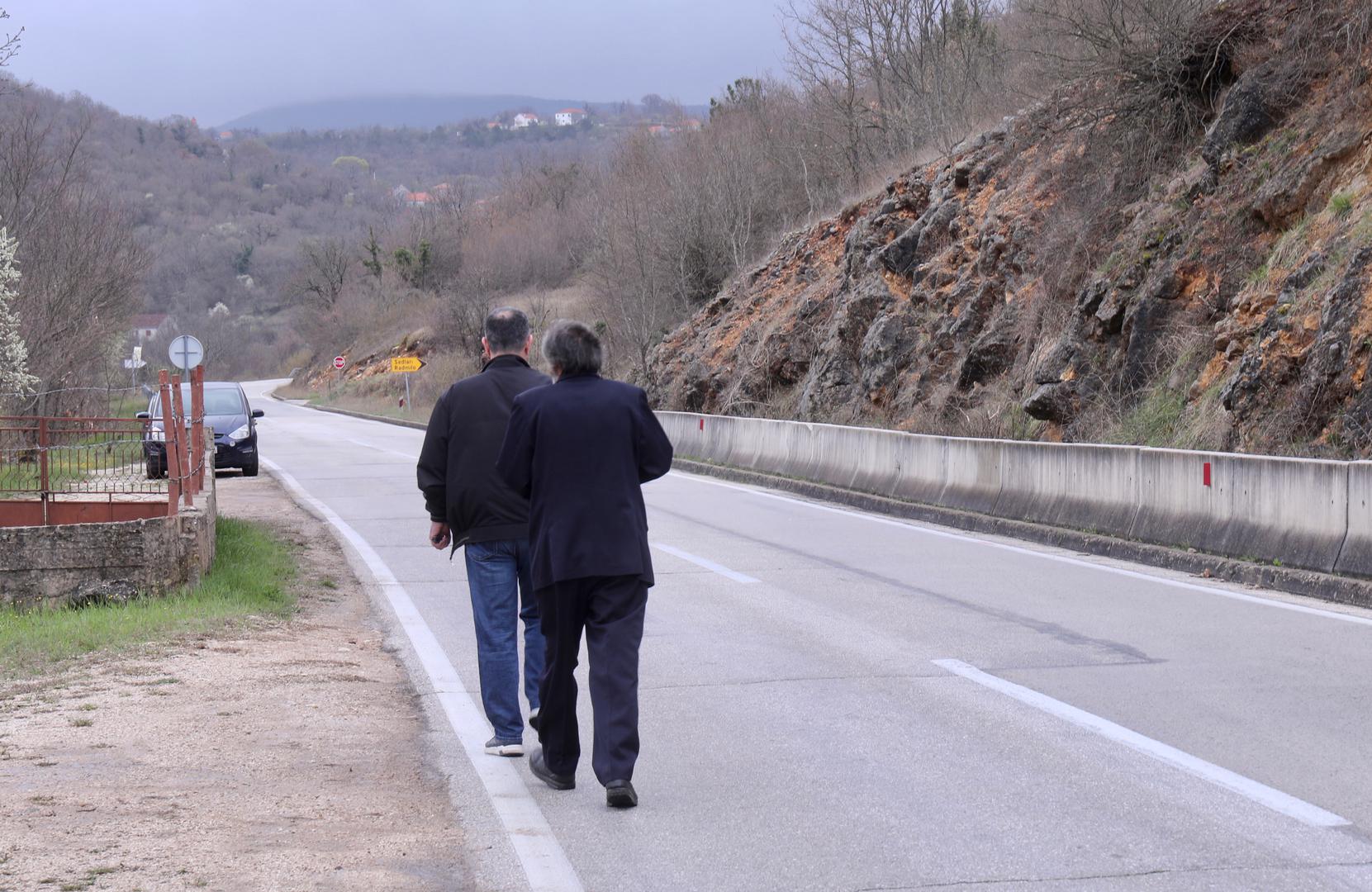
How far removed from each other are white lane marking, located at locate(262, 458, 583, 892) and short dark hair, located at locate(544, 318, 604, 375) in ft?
5.78

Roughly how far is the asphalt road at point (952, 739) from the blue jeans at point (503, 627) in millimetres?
248

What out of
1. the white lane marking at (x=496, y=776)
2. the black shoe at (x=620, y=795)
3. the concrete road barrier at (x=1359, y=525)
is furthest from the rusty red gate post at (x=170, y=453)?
the concrete road barrier at (x=1359, y=525)

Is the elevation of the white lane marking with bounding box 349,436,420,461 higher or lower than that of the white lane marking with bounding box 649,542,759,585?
lower

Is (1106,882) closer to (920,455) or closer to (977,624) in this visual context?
(977,624)

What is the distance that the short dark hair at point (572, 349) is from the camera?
224 inches

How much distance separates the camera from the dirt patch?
4.76m

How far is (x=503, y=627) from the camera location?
20.7 feet

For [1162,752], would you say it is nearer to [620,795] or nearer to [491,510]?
[620,795]

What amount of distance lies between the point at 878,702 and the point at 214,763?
3265mm

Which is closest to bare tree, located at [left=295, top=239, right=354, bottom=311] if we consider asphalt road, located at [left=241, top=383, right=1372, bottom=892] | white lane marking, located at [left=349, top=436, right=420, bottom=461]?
white lane marking, located at [left=349, top=436, right=420, bottom=461]

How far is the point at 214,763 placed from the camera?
243 inches

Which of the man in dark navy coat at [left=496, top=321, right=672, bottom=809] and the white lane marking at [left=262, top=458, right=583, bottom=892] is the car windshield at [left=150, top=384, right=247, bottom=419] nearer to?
the white lane marking at [left=262, top=458, right=583, bottom=892]

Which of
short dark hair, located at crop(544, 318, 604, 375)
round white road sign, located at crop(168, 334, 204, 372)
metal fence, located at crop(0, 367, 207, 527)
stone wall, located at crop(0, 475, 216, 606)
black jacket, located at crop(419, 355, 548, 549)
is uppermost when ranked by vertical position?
round white road sign, located at crop(168, 334, 204, 372)

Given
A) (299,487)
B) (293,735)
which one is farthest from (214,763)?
(299,487)
